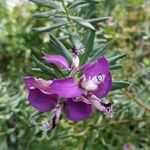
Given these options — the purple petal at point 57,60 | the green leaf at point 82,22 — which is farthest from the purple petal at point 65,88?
the green leaf at point 82,22

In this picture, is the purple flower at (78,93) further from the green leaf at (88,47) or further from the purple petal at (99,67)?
the green leaf at (88,47)

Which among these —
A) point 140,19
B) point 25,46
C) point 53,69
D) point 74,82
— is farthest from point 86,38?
point 140,19

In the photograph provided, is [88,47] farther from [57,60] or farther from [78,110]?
[78,110]

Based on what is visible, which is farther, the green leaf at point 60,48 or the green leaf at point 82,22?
the green leaf at point 82,22

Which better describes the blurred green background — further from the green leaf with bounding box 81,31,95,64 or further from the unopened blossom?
the unopened blossom

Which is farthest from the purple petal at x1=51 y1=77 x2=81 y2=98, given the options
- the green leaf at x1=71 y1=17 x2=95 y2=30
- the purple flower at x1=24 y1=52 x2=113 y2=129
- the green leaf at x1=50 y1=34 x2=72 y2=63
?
the green leaf at x1=71 y1=17 x2=95 y2=30
